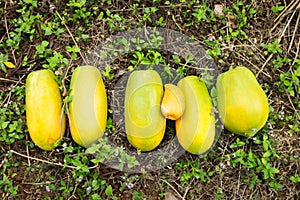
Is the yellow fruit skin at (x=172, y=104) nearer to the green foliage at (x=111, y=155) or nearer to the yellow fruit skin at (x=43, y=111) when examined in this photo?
the green foliage at (x=111, y=155)

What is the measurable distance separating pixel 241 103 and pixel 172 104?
43cm

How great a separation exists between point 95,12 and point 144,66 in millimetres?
577

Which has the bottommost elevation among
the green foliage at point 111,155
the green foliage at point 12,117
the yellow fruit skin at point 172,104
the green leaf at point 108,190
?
the green leaf at point 108,190

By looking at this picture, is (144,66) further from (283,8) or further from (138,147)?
(283,8)

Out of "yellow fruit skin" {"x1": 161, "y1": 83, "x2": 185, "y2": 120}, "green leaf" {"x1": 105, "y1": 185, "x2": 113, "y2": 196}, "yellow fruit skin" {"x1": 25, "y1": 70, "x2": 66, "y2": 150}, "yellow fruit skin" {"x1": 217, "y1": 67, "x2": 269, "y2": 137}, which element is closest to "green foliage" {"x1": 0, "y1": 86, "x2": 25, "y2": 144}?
"yellow fruit skin" {"x1": 25, "y1": 70, "x2": 66, "y2": 150}

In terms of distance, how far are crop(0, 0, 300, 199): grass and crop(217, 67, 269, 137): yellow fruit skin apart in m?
0.19

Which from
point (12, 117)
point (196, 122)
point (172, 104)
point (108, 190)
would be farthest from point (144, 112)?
point (12, 117)

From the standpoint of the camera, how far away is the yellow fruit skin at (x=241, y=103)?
2.88 m

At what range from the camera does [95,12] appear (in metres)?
3.33

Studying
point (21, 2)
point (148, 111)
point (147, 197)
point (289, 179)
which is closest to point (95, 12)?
point (21, 2)

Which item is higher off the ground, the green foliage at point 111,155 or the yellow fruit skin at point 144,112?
the yellow fruit skin at point 144,112

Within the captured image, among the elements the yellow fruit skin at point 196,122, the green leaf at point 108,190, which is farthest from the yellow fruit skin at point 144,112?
the green leaf at point 108,190

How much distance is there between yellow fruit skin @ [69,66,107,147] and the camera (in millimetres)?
2850

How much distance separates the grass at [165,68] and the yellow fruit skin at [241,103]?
19cm
